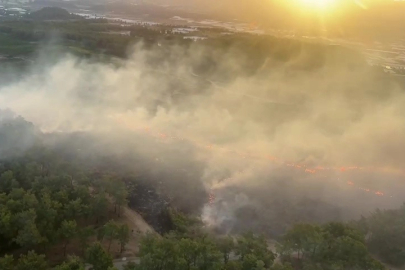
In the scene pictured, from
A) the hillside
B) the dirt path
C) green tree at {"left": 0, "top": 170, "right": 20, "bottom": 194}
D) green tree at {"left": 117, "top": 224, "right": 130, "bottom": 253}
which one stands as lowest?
the dirt path

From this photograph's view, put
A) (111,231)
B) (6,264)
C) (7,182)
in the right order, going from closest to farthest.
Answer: (6,264)
(111,231)
(7,182)

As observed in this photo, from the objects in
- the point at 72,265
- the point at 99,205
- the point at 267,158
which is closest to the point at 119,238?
the point at 99,205

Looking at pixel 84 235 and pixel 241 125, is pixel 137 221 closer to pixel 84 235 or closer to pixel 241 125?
pixel 84 235

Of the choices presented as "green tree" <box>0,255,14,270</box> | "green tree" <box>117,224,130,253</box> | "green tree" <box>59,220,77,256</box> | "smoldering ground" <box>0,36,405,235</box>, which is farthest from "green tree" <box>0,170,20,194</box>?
"smoldering ground" <box>0,36,405,235</box>

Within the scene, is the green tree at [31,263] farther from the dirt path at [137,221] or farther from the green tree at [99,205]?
the dirt path at [137,221]

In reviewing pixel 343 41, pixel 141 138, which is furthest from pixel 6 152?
pixel 343 41

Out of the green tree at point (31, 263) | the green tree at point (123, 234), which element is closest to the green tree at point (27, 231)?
the green tree at point (31, 263)

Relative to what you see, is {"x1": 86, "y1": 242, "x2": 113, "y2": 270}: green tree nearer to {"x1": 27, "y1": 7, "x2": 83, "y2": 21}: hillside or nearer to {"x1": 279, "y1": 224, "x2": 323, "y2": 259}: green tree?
{"x1": 279, "y1": 224, "x2": 323, "y2": 259}: green tree
